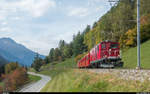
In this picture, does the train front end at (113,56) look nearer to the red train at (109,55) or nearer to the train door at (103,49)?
the red train at (109,55)

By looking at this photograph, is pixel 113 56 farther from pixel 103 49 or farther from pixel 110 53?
pixel 103 49

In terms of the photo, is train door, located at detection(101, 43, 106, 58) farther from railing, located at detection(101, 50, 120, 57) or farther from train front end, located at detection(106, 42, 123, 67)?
train front end, located at detection(106, 42, 123, 67)

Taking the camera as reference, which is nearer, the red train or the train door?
the red train

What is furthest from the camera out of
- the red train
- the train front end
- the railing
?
the railing

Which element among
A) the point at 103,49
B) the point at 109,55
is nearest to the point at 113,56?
the point at 109,55

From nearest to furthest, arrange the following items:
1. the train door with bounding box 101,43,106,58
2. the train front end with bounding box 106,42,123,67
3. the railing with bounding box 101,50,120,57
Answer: the train front end with bounding box 106,42,123,67 → the railing with bounding box 101,50,120,57 → the train door with bounding box 101,43,106,58

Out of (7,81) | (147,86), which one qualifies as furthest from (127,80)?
(7,81)

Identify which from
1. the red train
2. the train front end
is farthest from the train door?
the train front end

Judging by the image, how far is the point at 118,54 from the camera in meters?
22.7

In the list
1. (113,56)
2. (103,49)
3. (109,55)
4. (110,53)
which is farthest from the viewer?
(103,49)

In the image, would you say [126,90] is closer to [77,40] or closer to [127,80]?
[127,80]

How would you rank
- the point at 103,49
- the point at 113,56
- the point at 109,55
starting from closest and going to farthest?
the point at 113,56
the point at 109,55
the point at 103,49

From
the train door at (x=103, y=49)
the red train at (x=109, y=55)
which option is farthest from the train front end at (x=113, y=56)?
the train door at (x=103, y=49)

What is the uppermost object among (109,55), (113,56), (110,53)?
(110,53)
